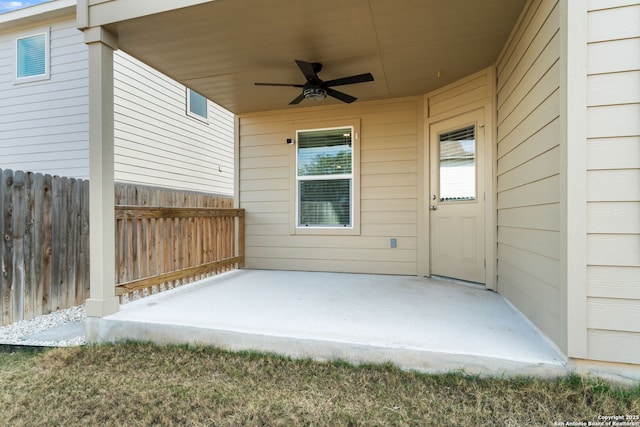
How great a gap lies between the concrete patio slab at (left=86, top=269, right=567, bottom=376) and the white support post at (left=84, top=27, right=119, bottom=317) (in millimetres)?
236

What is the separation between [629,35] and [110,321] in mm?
3867

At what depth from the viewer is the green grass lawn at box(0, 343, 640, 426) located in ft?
5.21

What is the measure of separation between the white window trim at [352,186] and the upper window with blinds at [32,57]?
514 cm

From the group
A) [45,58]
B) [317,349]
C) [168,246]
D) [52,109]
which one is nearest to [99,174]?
[168,246]

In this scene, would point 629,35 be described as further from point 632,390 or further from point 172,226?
point 172,226

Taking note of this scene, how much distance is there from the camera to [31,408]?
1736mm

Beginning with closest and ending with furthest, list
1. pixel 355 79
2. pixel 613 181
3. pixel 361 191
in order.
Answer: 1. pixel 613 181
2. pixel 355 79
3. pixel 361 191

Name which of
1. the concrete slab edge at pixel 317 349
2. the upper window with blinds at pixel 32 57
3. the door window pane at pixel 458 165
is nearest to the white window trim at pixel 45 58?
the upper window with blinds at pixel 32 57

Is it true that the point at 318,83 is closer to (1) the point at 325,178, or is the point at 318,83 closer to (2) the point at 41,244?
(1) the point at 325,178

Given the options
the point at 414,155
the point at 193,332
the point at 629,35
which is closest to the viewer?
the point at 629,35

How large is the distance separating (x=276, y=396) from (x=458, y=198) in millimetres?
3052

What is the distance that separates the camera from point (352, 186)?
4.60 metres

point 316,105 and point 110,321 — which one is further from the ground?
point 316,105

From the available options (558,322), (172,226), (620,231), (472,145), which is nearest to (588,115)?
(620,231)
